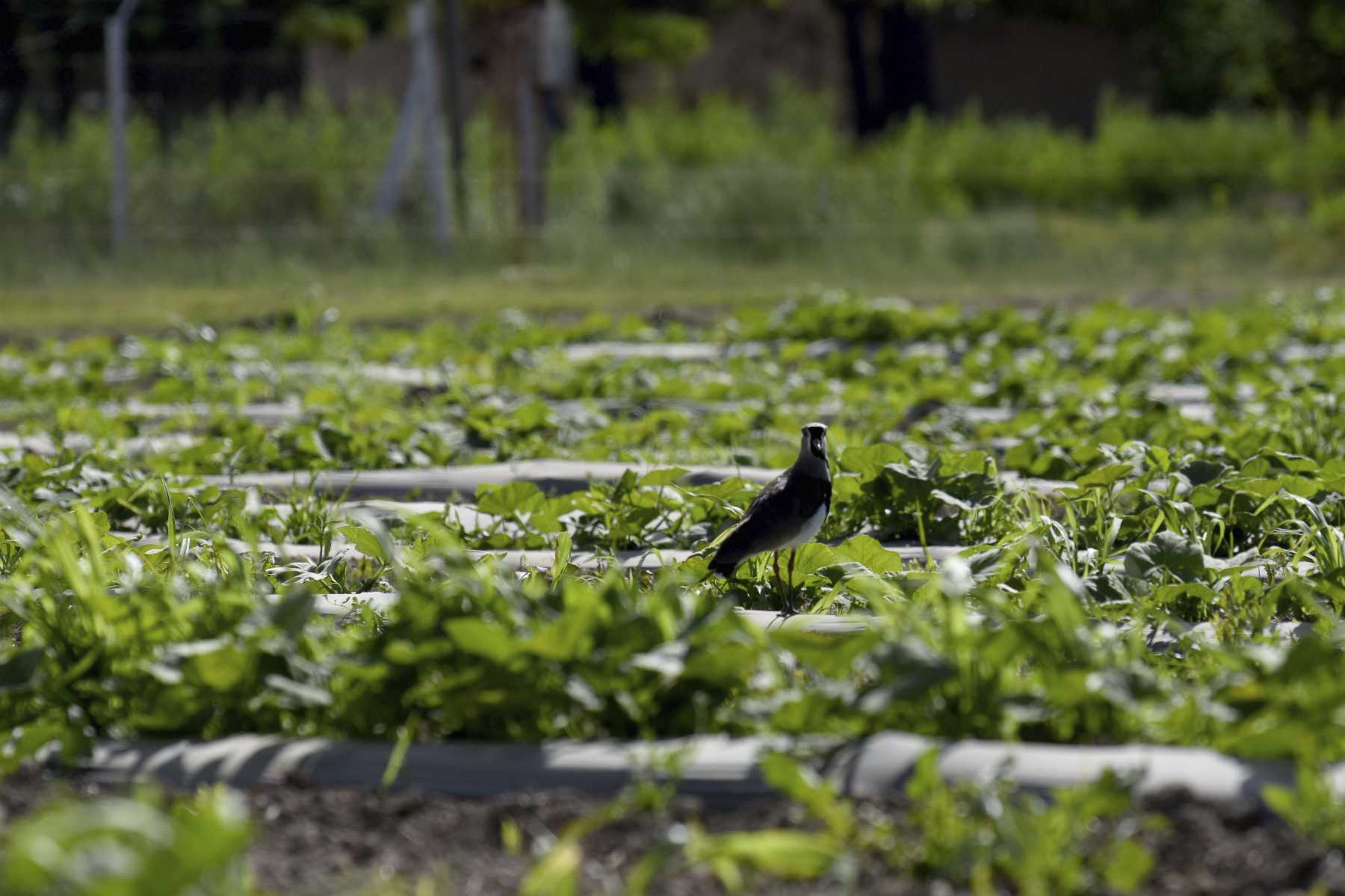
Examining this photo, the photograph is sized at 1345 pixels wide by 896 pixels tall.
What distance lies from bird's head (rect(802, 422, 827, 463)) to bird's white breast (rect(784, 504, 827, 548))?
12 centimetres

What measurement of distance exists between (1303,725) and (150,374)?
6268 millimetres

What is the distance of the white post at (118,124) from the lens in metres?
13.3

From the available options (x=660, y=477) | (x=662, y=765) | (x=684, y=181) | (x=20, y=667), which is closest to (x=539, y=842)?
(x=662, y=765)

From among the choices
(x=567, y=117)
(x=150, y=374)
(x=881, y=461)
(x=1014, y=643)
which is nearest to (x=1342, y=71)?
(x=567, y=117)

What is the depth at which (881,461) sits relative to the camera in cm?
368

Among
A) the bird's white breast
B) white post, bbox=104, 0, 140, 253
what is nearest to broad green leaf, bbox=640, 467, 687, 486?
the bird's white breast

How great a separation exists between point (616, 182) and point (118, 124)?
4.24 metres

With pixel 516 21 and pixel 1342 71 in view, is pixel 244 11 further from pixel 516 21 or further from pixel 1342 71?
pixel 1342 71

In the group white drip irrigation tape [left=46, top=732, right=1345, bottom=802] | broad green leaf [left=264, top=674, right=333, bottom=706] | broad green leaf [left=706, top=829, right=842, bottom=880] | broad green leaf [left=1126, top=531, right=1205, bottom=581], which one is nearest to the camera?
broad green leaf [left=706, top=829, right=842, bottom=880]

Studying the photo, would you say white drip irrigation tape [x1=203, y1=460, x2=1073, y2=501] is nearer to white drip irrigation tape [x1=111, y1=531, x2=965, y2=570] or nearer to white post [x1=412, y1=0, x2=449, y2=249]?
white drip irrigation tape [x1=111, y1=531, x2=965, y2=570]

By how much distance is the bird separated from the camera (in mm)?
2961

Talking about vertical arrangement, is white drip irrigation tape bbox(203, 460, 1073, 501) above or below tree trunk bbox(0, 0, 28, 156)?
below

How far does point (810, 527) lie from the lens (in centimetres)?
297

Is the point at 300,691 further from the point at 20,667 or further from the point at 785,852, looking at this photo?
the point at 785,852
